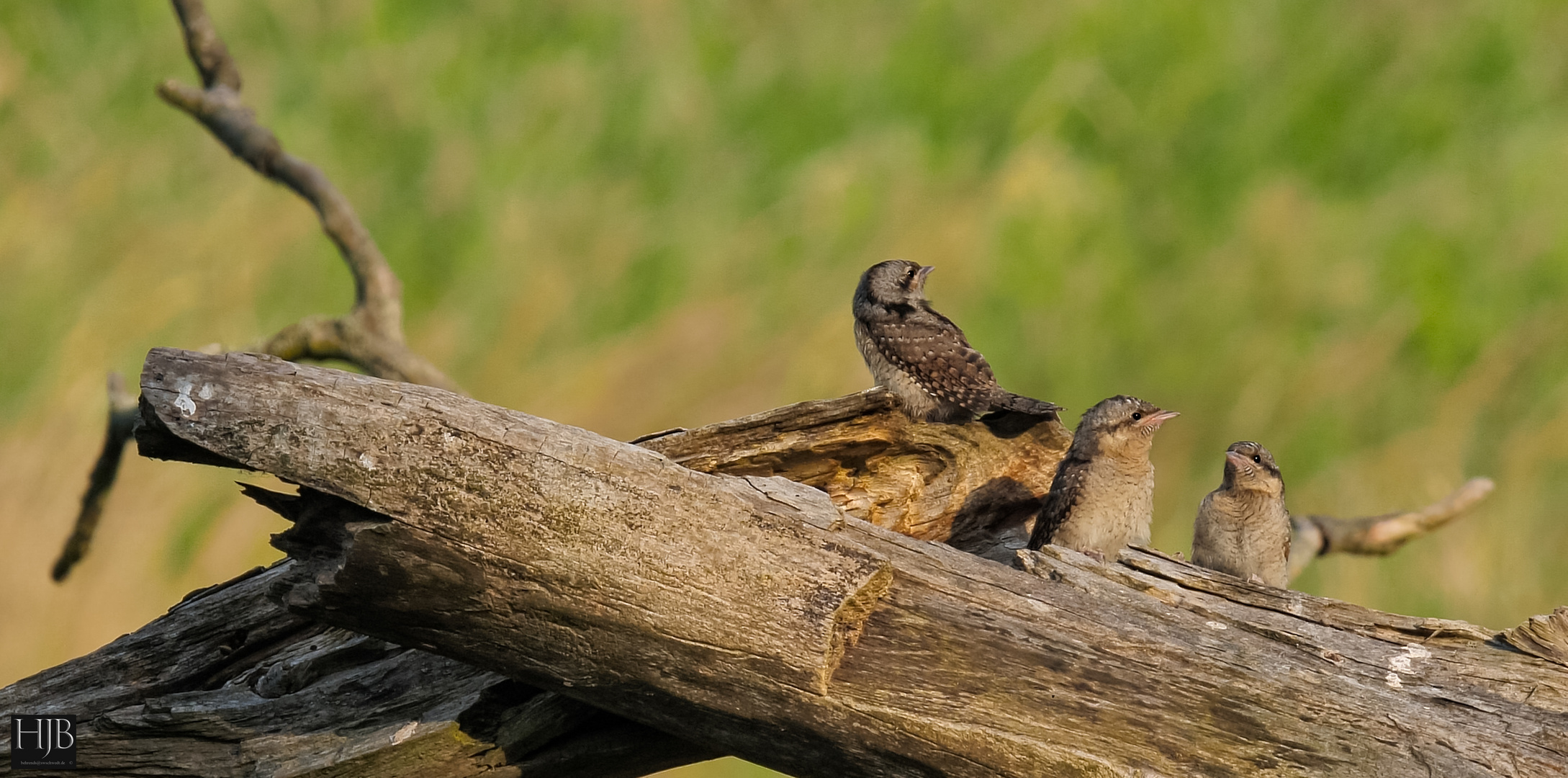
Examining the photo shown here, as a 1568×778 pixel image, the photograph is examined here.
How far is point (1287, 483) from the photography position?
10836mm

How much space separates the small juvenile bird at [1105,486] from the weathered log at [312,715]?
183cm

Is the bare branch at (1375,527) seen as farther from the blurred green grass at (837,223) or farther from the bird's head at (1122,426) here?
the bird's head at (1122,426)

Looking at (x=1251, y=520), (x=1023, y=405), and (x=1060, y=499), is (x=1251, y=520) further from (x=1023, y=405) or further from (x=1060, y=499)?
(x=1023, y=405)

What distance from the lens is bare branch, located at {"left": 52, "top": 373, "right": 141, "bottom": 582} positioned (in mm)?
8211

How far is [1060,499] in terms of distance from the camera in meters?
5.25

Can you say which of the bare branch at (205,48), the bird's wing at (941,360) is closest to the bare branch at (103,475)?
the bare branch at (205,48)

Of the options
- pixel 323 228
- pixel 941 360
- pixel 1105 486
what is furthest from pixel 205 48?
pixel 1105 486

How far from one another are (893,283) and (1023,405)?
140cm

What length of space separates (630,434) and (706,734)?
6.36 m

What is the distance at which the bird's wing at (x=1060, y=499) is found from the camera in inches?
205

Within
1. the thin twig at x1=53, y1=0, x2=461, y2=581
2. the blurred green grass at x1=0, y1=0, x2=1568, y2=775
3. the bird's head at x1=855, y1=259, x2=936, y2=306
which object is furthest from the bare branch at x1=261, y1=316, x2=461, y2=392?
the bird's head at x1=855, y1=259, x2=936, y2=306

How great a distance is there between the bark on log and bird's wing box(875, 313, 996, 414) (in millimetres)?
1377

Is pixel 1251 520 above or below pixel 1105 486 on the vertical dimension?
above

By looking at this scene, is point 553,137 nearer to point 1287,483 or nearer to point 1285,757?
point 1287,483
